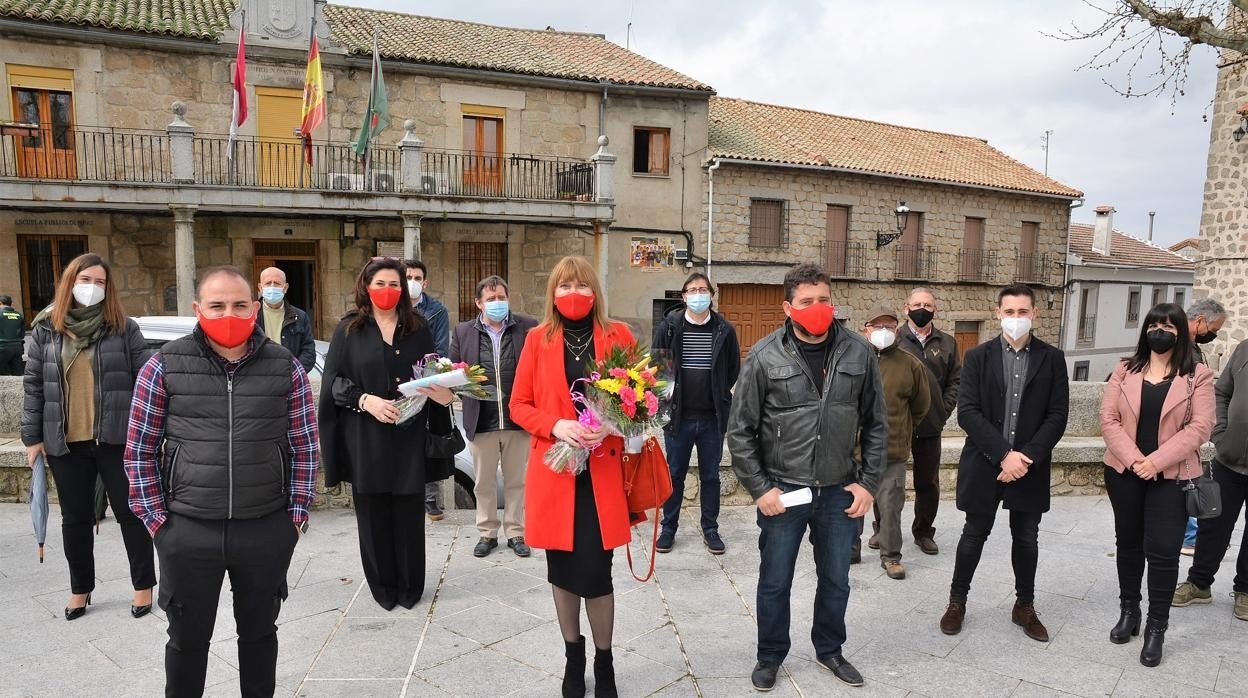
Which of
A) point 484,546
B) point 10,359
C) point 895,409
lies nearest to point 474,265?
point 10,359

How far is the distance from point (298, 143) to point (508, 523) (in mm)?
13278

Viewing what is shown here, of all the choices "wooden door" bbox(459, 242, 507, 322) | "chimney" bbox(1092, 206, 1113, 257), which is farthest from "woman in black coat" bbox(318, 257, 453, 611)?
"chimney" bbox(1092, 206, 1113, 257)

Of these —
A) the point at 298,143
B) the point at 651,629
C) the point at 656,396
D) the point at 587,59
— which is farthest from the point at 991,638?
the point at 587,59

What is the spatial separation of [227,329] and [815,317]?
2344 millimetres

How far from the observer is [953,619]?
3865mm

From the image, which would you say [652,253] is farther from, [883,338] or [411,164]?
[883,338]

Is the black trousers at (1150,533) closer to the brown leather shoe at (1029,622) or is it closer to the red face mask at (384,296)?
the brown leather shoe at (1029,622)

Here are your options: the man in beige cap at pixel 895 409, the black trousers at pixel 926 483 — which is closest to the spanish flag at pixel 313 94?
the man in beige cap at pixel 895 409

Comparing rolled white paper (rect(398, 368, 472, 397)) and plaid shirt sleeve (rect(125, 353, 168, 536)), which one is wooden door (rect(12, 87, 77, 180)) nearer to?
rolled white paper (rect(398, 368, 472, 397))

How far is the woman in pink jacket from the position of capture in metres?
3.61

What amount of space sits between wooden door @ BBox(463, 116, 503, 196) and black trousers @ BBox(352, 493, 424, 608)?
1342cm

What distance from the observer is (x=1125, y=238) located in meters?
29.8

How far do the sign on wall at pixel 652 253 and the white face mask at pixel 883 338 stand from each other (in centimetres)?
1367

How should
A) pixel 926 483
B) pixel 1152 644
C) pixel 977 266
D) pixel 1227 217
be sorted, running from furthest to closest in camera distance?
→ pixel 977 266, pixel 1227 217, pixel 926 483, pixel 1152 644
